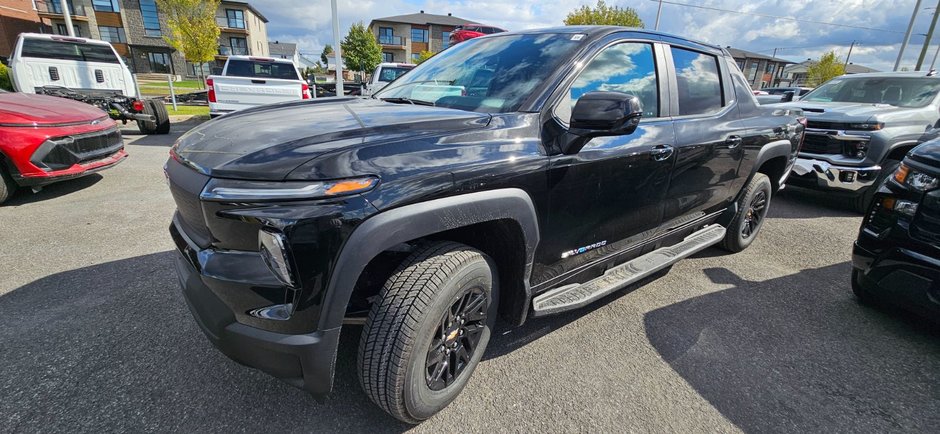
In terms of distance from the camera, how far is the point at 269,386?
84.1 inches

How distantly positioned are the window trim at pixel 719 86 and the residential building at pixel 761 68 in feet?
227

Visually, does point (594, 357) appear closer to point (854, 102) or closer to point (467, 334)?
point (467, 334)

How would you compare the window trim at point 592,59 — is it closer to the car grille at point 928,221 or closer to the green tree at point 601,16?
the car grille at point 928,221

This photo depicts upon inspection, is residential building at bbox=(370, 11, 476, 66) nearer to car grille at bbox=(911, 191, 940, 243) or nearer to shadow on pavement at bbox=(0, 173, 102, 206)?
shadow on pavement at bbox=(0, 173, 102, 206)

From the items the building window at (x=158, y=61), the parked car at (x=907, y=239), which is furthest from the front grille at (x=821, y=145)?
the building window at (x=158, y=61)

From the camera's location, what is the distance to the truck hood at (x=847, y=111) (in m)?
5.34

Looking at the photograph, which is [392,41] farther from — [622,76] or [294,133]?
[294,133]

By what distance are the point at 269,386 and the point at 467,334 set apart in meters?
1.04

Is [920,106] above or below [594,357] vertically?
→ above

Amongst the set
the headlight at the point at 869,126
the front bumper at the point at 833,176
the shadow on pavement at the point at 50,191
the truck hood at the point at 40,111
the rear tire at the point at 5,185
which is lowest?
the shadow on pavement at the point at 50,191

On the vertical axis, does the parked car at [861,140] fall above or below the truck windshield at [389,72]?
below

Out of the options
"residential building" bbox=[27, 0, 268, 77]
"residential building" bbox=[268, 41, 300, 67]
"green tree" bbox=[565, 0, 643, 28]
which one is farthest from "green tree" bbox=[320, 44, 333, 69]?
"green tree" bbox=[565, 0, 643, 28]

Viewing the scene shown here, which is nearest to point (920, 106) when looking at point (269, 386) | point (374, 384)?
point (374, 384)

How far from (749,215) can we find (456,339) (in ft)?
11.5
